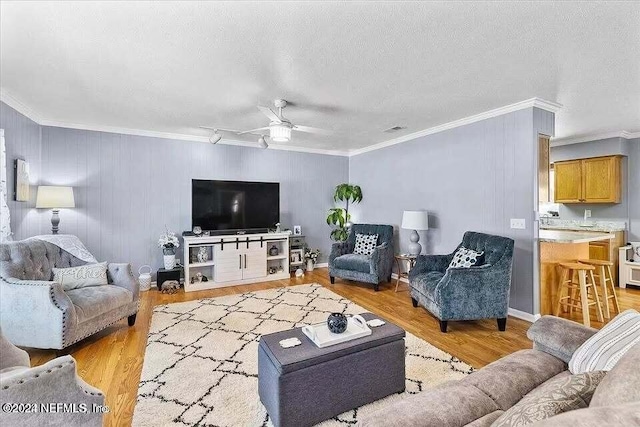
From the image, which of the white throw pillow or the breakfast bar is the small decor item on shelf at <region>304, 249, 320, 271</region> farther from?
the white throw pillow

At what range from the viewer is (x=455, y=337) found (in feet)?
9.61

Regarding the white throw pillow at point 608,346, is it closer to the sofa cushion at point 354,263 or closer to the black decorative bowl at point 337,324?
the black decorative bowl at point 337,324

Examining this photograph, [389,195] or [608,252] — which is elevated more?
[389,195]

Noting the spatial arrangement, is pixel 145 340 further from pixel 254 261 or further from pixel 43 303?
pixel 254 261

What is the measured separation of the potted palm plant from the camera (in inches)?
233

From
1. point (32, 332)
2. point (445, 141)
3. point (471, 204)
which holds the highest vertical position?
point (445, 141)

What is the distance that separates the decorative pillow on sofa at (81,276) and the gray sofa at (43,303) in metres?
0.08

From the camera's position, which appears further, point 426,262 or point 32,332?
point 426,262

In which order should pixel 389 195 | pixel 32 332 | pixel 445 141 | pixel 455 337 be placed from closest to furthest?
pixel 32 332 → pixel 455 337 → pixel 445 141 → pixel 389 195

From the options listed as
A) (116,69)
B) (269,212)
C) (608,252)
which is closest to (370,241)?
(269,212)

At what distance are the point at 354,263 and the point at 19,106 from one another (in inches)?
179

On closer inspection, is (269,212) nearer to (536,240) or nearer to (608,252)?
(536,240)

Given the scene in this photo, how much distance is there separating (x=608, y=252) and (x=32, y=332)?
7.08 meters

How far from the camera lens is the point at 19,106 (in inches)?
136
